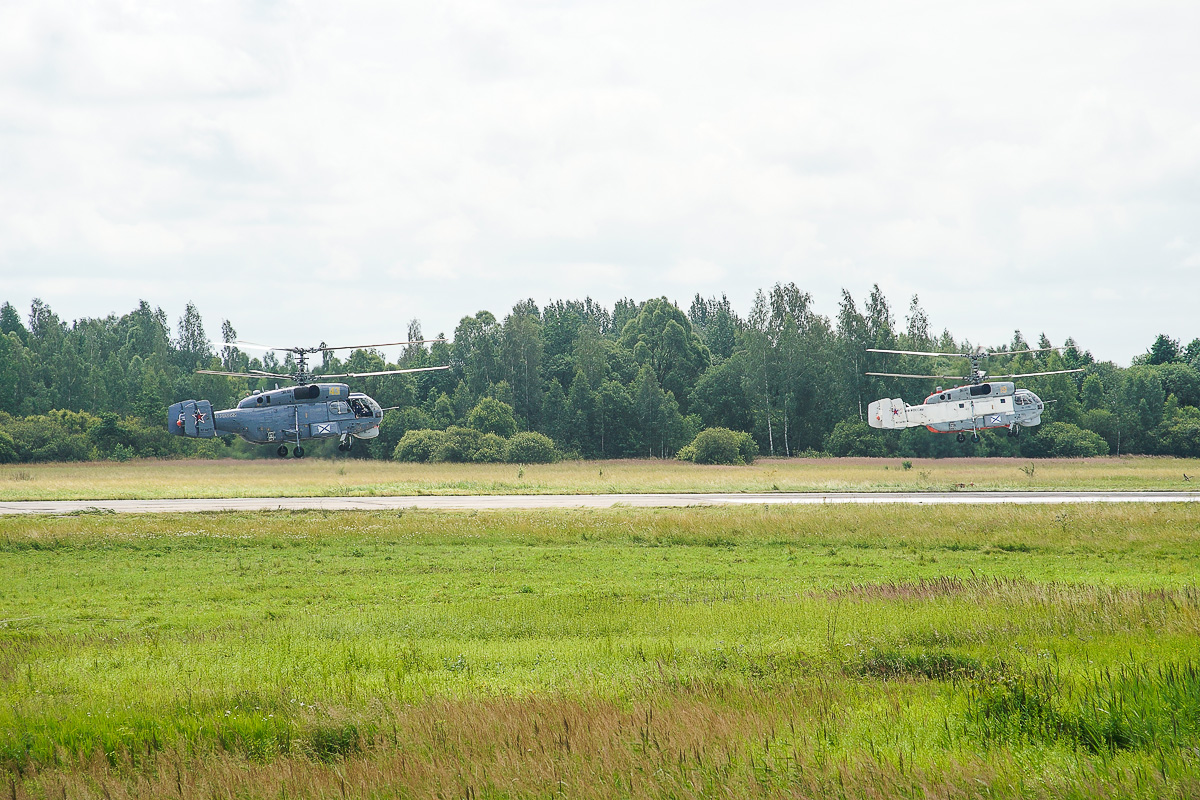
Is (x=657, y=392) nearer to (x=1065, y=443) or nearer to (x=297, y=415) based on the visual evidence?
(x=1065, y=443)

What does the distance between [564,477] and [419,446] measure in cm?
2667

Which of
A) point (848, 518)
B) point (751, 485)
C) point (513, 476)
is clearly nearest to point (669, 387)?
point (513, 476)


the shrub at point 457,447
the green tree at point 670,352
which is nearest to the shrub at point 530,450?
the shrub at point 457,447

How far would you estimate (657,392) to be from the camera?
11081 cm

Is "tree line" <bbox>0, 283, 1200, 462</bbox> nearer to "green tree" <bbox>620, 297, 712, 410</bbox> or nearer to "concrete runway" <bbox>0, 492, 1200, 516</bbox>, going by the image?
"green tree" <bbox>620, 297, 712, 410</bbox>

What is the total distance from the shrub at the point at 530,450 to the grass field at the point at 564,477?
4.47m

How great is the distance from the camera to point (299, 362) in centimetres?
5241

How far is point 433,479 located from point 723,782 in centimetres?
6817

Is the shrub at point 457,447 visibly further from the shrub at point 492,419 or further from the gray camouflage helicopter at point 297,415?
the gray camouflage helicopter at point 297,415

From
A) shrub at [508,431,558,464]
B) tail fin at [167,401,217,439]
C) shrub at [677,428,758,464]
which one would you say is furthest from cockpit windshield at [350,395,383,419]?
shrub at [677,428,758,464]

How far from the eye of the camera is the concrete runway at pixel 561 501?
43.2 metres

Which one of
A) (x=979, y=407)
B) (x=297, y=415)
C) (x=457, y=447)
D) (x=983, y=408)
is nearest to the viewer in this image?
(x=297, y=415)

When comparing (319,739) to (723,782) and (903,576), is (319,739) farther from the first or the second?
(903,576)

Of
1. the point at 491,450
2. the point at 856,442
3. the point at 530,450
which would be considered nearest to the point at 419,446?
the point at 491,450
